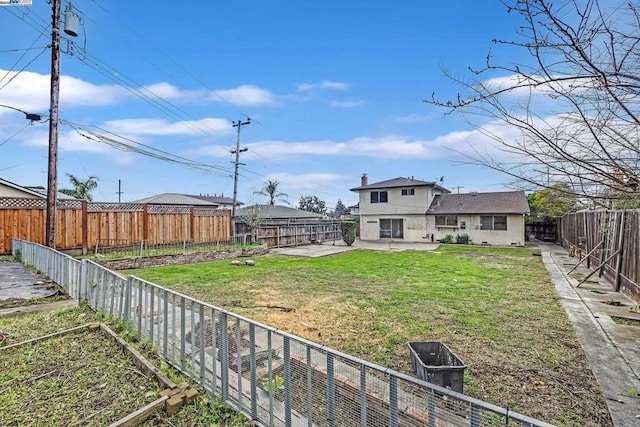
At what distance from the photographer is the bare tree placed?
1502 mm

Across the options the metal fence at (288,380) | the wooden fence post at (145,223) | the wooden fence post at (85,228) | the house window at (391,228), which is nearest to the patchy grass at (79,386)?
the metal fence at (288,380)

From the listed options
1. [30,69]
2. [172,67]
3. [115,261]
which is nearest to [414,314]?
[115,261]

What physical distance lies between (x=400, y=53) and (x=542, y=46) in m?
3.74

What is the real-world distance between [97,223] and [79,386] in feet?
37.6

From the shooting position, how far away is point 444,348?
326 centimetres

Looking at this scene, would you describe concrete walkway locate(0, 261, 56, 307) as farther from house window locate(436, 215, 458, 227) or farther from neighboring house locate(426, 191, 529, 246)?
house window locate(436, 215, 458, 227)

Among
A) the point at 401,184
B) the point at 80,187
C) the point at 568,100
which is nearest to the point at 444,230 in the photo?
the point at 401,184

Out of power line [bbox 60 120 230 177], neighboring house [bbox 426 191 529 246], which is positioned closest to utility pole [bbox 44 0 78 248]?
power line [bbox 60 120 230 177]

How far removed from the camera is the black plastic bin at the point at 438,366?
2.71 meters

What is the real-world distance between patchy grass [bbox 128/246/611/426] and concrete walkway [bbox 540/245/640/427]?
11 cm

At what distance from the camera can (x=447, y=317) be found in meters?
4.99

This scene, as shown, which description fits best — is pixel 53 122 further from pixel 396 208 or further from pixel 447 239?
pixel 447 239

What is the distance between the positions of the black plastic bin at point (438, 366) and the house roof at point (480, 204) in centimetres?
1808

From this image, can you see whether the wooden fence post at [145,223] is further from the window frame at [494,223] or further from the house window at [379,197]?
the window frame at [494,223]
